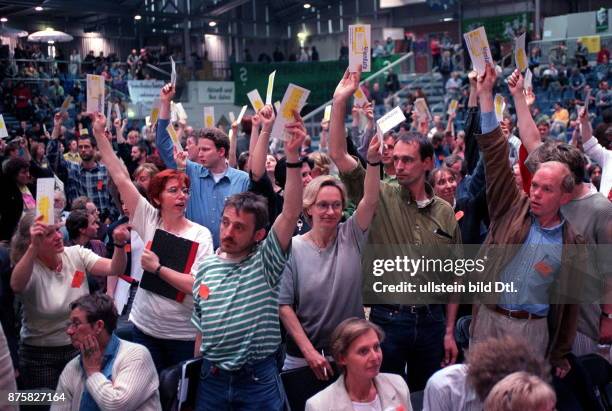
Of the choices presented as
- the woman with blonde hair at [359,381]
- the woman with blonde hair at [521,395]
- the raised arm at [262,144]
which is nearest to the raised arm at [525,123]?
the raised arm at [262,144]

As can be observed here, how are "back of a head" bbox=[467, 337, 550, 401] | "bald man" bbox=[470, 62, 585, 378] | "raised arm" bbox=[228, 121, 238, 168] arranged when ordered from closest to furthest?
1. "back of a head" bbox=[467, 337, 550, 401]
2. "bald man" bbox=[470, 62, 585, 378]
3. "raised arm" bbox=[228, 121, 238, 168]

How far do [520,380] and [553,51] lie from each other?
16.4 metres

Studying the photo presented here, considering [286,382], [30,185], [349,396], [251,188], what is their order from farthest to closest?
[30,185] → [251,188] → [286,382] → [349,396]

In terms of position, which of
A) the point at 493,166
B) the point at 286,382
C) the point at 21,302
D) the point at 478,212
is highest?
the point at 493,166

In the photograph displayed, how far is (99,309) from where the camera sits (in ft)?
9.83

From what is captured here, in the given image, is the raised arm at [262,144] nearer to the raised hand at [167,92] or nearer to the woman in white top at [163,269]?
the woman in white top at [163,269]

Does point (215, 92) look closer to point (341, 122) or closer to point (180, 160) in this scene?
point (180, 160)

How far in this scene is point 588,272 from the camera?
3.07 metres

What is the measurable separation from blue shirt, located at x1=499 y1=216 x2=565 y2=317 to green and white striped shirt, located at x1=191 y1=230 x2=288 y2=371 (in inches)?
37.4

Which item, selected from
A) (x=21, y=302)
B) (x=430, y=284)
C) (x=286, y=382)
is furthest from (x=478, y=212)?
(x=21, y=302)

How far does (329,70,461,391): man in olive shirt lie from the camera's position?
3.29 meters

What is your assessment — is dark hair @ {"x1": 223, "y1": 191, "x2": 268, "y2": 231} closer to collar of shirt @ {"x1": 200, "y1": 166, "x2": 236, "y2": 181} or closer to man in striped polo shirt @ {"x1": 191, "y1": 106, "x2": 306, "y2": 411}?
man in striped polo shirt @ {"x1": 191, "y1": 106, "x2": 306, "y2": 411}

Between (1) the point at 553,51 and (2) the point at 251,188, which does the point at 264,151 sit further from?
(1) the point at 553,51

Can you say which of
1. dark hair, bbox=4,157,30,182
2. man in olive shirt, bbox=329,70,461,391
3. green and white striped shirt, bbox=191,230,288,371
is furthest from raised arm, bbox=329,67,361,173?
dark hair, bbox=4,157,30,182
